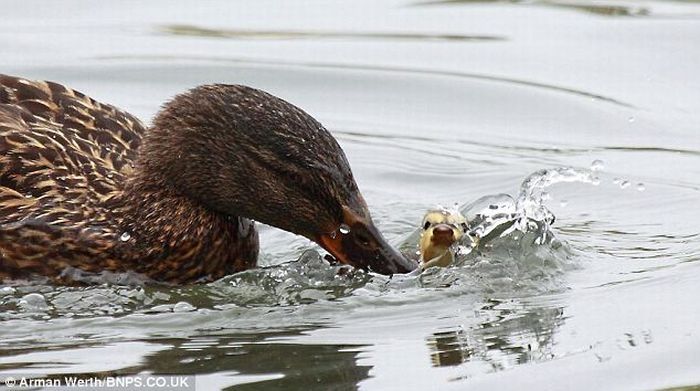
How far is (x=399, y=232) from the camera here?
36.6ft

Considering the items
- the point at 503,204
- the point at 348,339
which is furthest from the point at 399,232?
the point at 348,339

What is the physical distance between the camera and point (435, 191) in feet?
39.8

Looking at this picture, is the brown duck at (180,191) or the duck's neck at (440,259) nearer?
the brown duck at (180,191)

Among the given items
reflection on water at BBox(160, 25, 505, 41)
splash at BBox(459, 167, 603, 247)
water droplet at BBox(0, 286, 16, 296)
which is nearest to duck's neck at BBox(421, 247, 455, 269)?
splash at BBox(459, 167, 603, 247)

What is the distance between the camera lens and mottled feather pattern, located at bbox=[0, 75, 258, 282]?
9.62m

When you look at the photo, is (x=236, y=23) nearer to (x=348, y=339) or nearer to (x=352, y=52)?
(x=352, y=52)

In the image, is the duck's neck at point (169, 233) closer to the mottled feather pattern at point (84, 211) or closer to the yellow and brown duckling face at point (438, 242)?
the mottled feather pattern at point (84, 211)

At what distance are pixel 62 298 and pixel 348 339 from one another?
1.63 m

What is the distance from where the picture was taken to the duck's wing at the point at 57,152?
970 cm

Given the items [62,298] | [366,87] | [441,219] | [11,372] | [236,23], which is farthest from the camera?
[236,23]

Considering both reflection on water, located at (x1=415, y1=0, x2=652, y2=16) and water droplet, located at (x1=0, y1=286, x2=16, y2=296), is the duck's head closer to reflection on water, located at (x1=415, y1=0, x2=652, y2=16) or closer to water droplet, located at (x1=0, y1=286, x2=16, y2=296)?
water droplet, located at (x1=0, y1=286, x2=16, y2=296)

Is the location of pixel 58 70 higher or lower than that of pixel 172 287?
higher

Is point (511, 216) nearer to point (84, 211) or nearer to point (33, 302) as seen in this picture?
point (84, 211)

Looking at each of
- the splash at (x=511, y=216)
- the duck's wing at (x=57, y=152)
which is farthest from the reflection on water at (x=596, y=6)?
the duck's wing at (x=57, y=152)
